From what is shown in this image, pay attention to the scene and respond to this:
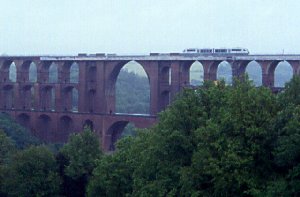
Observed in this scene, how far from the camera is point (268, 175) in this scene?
18.4 m

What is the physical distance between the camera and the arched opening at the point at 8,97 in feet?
165

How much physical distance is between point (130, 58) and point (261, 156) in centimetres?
2503

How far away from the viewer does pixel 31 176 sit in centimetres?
2823

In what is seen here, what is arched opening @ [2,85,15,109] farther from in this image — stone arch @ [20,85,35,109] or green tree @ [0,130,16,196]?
green tree @ [0,130,16,196]

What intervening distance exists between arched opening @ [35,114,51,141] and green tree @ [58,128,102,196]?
59.3 ft

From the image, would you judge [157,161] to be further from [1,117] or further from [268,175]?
[1,117]

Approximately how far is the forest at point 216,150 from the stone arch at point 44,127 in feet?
72.0

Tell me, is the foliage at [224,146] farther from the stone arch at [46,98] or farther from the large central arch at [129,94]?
the stone arch at [46,98]

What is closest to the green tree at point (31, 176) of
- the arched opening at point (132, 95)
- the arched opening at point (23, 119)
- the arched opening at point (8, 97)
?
the arched opening at point (23, 119)

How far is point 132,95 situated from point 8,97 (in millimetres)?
23613

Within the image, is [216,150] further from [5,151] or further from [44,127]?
[44,127]

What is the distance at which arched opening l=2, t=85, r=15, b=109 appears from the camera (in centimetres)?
5030

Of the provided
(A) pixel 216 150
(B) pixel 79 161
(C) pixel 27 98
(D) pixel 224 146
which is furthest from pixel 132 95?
(D) pixel 224 146

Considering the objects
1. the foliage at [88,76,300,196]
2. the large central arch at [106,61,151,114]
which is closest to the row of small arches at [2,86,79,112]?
the large central arch at [106,61,151,114]
